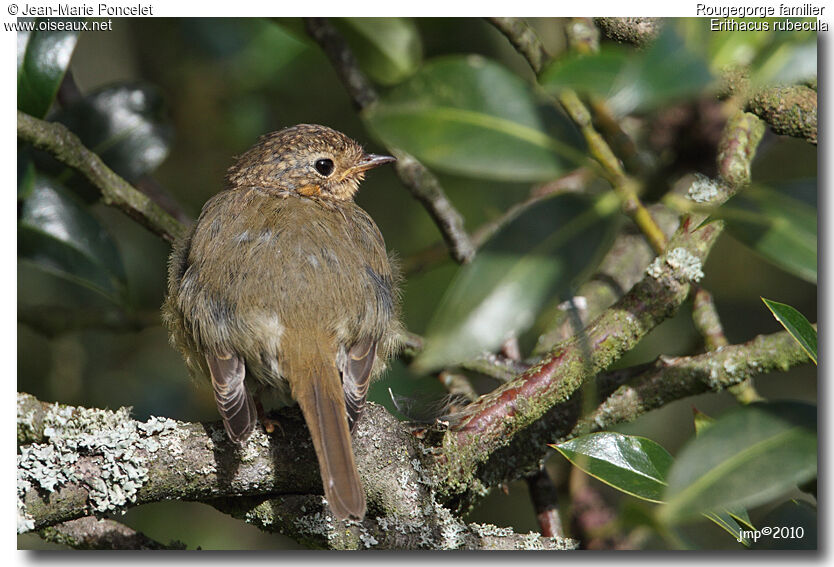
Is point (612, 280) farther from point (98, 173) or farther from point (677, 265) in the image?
point (98, 173)

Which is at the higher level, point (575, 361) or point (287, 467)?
point (575, 361)

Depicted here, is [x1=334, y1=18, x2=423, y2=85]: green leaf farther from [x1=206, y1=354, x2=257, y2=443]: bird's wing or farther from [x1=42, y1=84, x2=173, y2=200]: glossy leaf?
[x1=206, y1=354, x2=257, y2=443]: bird's wing

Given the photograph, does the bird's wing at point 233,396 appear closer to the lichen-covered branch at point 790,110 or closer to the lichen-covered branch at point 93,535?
the lichen-covered branch at point 93,535

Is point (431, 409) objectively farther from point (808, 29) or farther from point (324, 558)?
point (808, 29)

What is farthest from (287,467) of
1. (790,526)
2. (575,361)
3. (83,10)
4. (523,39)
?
(83,10)

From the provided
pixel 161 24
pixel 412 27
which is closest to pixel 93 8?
pixel 161 24

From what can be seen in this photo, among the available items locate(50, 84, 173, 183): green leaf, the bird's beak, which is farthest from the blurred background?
the bird's beak
